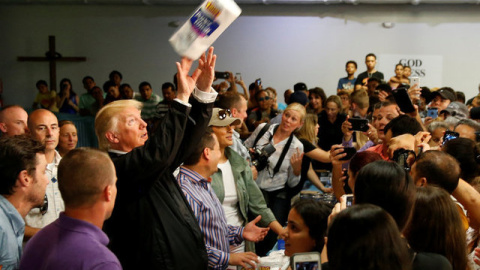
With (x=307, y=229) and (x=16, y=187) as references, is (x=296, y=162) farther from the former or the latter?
(x=16, y=187)

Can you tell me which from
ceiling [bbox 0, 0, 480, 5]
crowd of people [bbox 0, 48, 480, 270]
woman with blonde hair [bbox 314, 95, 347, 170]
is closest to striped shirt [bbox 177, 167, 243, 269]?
crowd of people [bbox 0, 48, 480, 270]

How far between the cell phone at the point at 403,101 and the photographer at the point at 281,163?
1148 mm

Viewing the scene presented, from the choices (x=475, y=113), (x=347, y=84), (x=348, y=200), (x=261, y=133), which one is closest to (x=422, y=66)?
(x=347, y=84)

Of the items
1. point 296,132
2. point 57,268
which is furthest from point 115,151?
point 296,132

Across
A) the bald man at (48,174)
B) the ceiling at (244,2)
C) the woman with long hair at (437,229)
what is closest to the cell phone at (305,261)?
the woman with long hair at (437,229)

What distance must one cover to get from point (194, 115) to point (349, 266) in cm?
100

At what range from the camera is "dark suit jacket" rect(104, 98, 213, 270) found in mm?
2125

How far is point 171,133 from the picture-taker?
6.98 ft

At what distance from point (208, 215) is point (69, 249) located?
113cm

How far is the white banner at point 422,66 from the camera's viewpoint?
12.6 metres

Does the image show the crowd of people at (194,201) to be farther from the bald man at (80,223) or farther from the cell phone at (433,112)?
the cell phone at (433,112)

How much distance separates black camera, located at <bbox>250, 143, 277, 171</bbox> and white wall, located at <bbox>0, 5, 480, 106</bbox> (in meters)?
8.39

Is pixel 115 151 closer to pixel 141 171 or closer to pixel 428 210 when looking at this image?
pixel 141 171

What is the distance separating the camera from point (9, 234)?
83.7 inches
